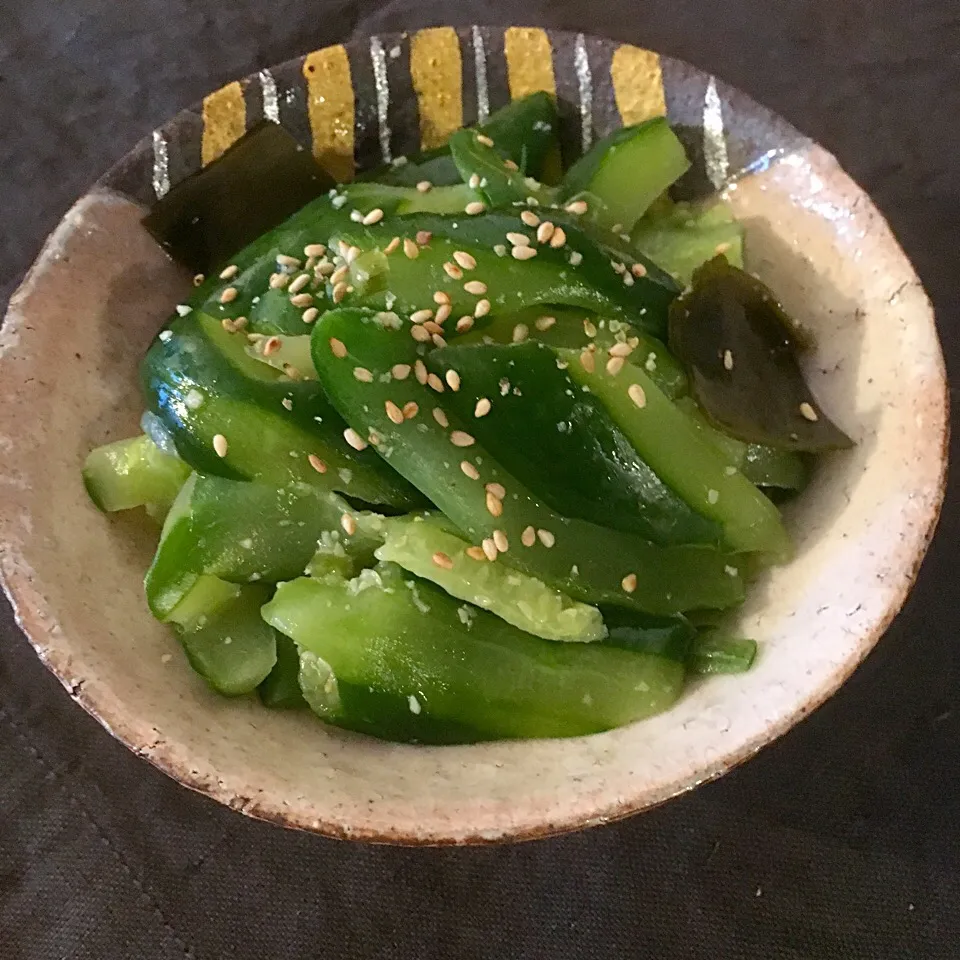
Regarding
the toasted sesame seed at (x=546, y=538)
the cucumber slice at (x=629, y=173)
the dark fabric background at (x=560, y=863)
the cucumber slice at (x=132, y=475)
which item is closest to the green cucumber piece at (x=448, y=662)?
the toasted sesame seed at (x=546, y=538)

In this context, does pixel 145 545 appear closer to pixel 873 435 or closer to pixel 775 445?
pixel 775 445

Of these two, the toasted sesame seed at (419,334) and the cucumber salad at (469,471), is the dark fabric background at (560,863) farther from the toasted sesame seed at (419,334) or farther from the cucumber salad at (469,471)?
the toasted sesame seed at (419,334)

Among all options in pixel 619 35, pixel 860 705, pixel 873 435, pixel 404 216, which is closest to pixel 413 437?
pixel 404 216

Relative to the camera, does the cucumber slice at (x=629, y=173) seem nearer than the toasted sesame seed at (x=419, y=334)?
No

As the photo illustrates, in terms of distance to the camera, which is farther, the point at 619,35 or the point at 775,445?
the point at 619,35

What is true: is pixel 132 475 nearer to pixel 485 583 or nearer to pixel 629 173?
pixel 485 583

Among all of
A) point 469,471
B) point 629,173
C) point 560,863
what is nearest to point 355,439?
point 469,471

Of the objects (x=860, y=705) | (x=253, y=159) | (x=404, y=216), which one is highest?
(x=253, y=159)
